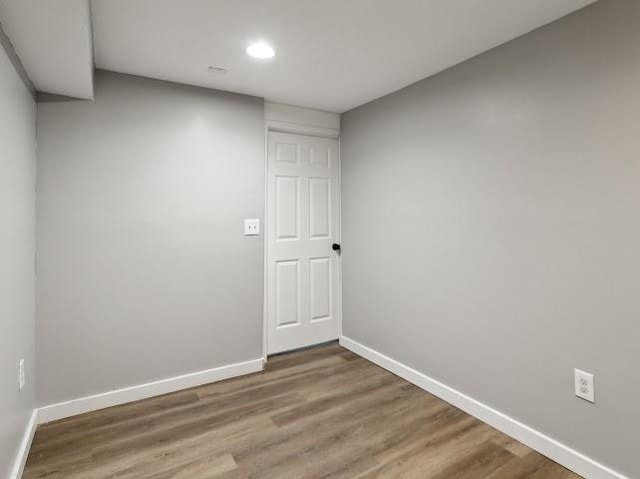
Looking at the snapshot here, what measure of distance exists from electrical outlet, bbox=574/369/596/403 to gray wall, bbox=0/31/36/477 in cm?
258

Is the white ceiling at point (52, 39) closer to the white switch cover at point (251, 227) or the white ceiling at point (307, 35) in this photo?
the white ceiling at point (307, 35)

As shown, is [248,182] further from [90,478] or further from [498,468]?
[498,468]

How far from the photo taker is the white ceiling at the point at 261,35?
5.29 ft

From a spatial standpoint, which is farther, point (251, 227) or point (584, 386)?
point (251, 227)

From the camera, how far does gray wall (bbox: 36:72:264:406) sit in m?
2.21

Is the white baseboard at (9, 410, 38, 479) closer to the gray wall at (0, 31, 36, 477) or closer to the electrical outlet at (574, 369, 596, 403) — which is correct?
the gray wall at (0, 31, 36, 477)

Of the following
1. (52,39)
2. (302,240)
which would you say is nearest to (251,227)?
(302,240)

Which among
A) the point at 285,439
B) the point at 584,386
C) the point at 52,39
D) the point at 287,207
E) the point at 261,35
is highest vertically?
the point at 261,35

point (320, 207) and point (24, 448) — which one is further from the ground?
point (320, 207)

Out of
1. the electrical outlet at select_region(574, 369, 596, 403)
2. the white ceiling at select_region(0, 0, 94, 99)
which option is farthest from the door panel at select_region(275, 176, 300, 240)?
the electrical outlet at select_region(574, 369, 596, 403)

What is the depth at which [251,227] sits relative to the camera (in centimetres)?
287

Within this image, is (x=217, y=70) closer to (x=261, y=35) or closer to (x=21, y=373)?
(x=261, y=35)

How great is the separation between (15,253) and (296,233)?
2031mm

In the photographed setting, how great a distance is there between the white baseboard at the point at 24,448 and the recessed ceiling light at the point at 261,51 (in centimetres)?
241
